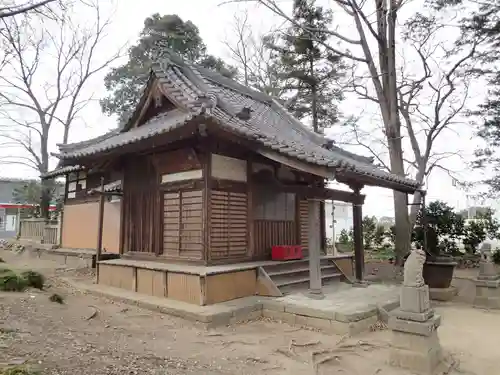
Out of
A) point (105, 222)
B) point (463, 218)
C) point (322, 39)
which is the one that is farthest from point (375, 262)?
point (105, 222)

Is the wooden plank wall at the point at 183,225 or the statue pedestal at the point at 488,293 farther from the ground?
the wooden plank wall at the point at 183,225

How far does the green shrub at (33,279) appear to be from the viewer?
7.27 m

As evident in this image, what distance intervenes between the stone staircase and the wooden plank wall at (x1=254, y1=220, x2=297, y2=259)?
54 centimetres

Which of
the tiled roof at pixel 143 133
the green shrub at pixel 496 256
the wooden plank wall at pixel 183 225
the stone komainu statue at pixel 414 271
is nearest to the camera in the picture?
the stone komainu statue at pixel 414 271

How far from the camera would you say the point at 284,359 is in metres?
4.96

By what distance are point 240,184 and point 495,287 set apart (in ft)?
22.1

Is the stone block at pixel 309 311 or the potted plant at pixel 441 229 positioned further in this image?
the potted plant at pixel 441 229

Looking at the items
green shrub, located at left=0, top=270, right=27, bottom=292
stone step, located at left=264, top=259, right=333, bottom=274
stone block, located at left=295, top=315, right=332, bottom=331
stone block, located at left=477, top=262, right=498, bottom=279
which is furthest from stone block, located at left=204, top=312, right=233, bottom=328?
stone block, located at left=477, top=262, right=498, bottom=279

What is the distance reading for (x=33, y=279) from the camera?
24.2 ft

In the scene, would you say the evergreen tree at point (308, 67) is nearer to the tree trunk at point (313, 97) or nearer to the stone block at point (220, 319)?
the tree trunk at point (313, 97)

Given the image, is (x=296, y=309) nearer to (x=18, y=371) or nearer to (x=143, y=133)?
(x=18, y=371)

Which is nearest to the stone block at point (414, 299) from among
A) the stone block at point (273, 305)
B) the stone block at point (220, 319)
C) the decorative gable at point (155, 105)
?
the stone block at point (273, 305)

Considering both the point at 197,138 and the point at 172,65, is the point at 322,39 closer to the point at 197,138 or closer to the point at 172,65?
the point at 172,65

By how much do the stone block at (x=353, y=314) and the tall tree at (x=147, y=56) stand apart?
62.0 ft
